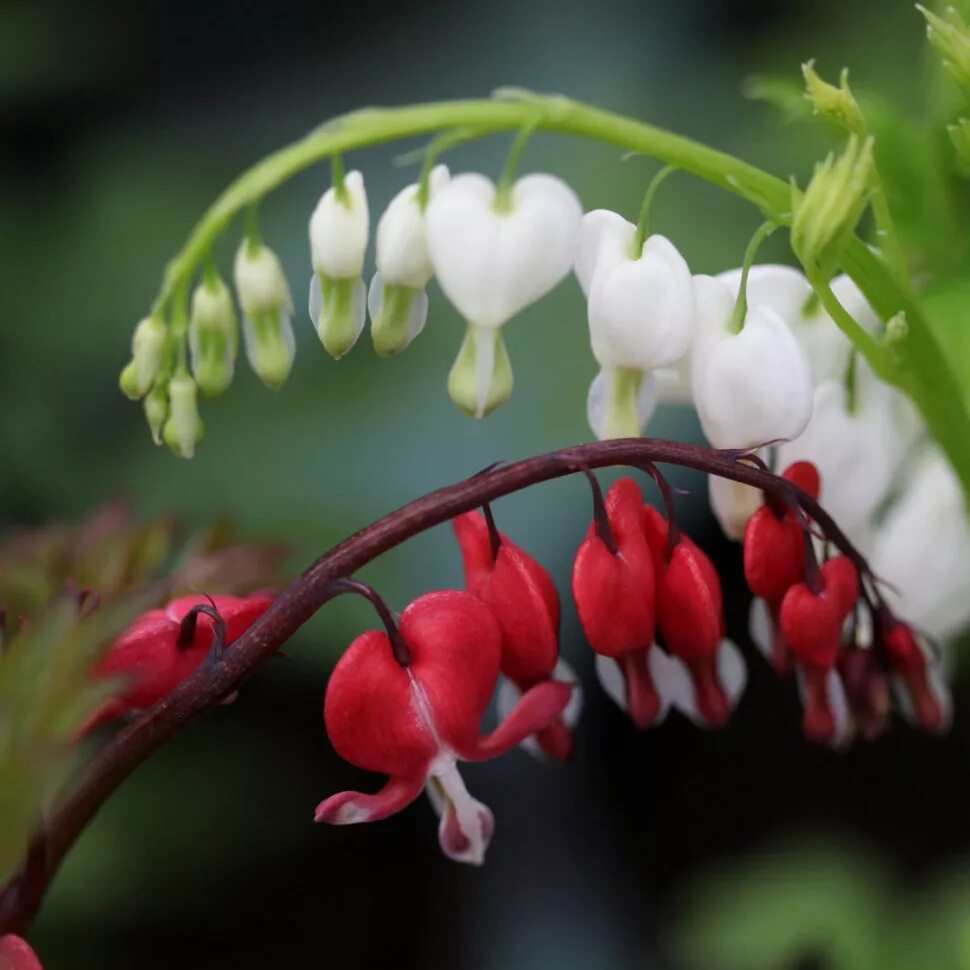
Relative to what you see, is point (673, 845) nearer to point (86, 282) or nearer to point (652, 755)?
point (652, 755)

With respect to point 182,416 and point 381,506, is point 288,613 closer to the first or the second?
point 182,416

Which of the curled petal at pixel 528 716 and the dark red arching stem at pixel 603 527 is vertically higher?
the dark red arching stem at pixel 603 527

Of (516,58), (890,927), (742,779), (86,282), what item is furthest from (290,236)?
(890,927)

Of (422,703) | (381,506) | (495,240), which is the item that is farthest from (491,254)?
(381,506)

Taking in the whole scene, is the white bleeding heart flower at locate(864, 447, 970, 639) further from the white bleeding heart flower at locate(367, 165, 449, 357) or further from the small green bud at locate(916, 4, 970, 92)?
the white bleeding heart flower at locate(367, 165, 449, 357)

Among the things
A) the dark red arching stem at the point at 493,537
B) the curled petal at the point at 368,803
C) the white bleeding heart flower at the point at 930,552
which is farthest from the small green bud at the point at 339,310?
the white bleeding heart flower at the point at 930,552

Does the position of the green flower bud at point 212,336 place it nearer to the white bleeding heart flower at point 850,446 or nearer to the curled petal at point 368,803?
the curled petal at point 368,803
